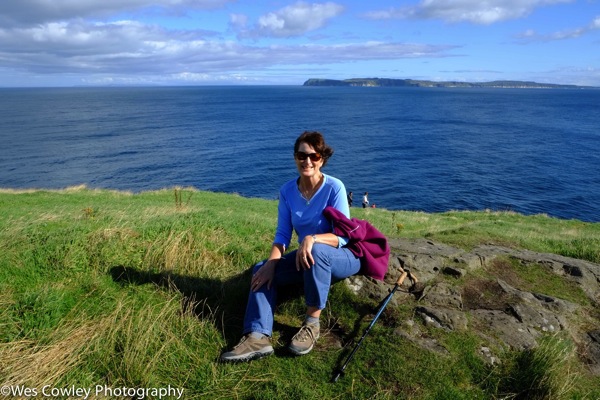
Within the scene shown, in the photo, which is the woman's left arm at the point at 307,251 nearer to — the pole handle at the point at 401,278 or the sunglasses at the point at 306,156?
the sunglasses at the point at 306,156

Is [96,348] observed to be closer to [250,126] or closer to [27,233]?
[27,233]

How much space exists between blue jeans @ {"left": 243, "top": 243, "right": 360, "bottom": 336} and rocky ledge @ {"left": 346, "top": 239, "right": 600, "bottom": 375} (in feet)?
2.80

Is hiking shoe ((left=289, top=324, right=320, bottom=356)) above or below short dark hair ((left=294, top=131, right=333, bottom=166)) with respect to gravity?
below

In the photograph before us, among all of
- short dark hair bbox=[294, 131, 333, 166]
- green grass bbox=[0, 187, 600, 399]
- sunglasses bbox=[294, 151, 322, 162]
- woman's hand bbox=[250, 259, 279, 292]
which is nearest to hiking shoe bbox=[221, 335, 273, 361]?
green grass bbox=[0, 187, 600, 399]

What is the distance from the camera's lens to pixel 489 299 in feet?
20.7

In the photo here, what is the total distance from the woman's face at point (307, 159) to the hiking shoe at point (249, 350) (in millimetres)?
2120

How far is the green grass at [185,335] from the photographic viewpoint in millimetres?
4438

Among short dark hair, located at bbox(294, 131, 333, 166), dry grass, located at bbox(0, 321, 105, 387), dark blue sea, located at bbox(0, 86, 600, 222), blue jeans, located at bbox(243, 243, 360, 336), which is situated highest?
short dark hair, located at bbox(294, 131, 333, 166)

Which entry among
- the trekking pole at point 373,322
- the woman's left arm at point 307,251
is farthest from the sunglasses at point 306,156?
the trekking pole at point 373,322

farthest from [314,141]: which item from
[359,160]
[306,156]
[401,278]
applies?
[359,160]

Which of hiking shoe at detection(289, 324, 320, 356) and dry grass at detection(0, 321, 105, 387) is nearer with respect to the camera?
dry grass at detection(0, 321, 105, 387)

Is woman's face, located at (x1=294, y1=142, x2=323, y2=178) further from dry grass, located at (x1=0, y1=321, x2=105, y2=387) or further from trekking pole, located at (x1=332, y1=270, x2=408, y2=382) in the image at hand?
dry grass, located at (x1=0, y1=321, x2=105, y2=387)

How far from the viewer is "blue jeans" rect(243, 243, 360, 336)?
16.6 ft

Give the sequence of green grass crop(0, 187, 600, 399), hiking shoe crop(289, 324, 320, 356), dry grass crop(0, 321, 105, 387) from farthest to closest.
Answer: hiking shoe crop(289, 324, 320, 356) → green grass crop(0, 187, 600, 399) → dry grass crop(0, 321, 105, 387)
